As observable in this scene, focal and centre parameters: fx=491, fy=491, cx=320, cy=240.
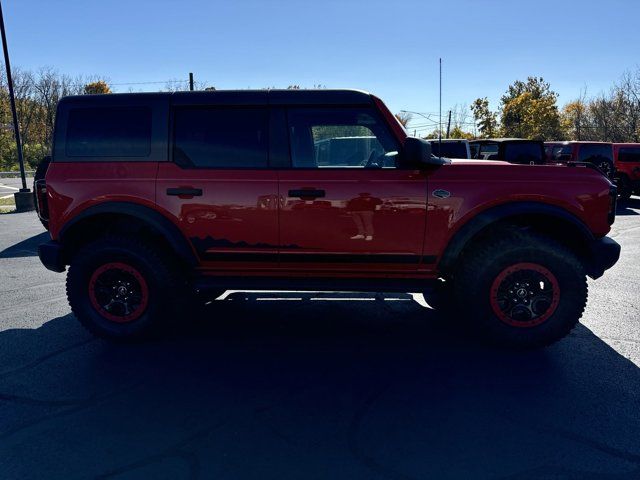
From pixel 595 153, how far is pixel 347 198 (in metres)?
14.5

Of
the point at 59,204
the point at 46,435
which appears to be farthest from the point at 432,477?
the point at 59,204

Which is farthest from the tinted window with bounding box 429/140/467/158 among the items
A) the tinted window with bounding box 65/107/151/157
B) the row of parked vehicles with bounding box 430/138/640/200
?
the tinted window with bounding box 65/107/151/157

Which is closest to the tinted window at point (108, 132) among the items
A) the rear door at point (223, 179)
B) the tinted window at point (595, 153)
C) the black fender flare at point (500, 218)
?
the rear door at point (223, 179)

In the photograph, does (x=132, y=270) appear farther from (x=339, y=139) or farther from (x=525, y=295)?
(x=525, y=295)

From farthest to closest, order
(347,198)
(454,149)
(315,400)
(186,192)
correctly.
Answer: (454,149) < (186,192) < (347,198) < (315,400)

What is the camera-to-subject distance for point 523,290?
410 centimetres

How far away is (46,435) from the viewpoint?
9.34 ft

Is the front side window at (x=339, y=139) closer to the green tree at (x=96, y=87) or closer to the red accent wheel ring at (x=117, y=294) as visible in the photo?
the red accent wheel ring at (x=117, y=294)

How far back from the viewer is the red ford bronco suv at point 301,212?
3.98 meters

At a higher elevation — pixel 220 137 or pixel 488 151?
pixel 488 151

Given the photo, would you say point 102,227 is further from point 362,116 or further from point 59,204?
point 362,116

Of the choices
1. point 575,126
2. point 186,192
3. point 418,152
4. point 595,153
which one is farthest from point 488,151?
point 575,126

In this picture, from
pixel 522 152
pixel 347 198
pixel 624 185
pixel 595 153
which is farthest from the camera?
pixel 624 185

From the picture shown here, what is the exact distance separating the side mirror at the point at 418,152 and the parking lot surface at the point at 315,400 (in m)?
1.39
